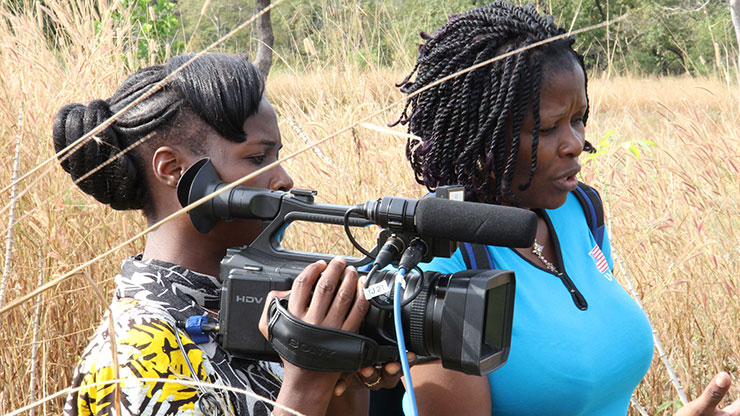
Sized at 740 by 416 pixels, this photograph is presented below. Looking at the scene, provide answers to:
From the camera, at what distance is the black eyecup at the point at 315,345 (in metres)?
1.11

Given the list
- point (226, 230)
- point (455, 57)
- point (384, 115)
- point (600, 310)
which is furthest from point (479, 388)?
point (384, 115)

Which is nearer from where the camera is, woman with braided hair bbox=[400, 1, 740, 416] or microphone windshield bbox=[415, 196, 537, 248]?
microphone windshield bbox=[415, 196, 537, 248]

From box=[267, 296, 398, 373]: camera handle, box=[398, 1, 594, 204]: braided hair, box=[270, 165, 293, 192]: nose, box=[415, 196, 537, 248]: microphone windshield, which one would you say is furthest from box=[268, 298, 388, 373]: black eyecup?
box=[398, 1, 594, 204]: braided hair

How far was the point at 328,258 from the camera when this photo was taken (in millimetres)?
1236

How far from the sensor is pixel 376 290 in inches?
42.9

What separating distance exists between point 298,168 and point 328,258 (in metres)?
2.23

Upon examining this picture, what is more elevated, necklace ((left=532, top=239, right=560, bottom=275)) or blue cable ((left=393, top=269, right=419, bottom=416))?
blue cable ((left=393, top=269, right=419, bottom=416))

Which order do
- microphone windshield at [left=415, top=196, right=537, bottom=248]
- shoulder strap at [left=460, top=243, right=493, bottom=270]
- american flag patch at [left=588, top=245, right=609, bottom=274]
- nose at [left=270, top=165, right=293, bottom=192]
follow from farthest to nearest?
american flag patch at [left=588, top=245, right=609, bottom=274] < shoulder strap at [left=460, top=243, right=493, bottom=270] < nose at [left=270, top=165, right=293, bottom=192] < microphone windshield at [left=415, top=196, right=537, bottom=248]

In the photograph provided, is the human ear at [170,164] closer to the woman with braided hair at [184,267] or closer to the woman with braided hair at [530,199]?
the woman with braided hair at [184,267]

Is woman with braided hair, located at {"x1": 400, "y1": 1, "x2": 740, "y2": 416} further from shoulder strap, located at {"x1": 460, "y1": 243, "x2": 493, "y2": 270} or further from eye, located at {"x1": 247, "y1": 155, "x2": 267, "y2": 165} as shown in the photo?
eye, located at {"x1": 247, "y1": 155, "x2": 267, "y2": 165}

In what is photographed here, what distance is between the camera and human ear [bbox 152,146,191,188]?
1438 mm

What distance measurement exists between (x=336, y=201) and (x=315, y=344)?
1.85m

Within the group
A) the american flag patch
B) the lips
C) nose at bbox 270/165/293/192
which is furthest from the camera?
the american flag patch

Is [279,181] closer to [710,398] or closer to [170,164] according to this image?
[170,164]
